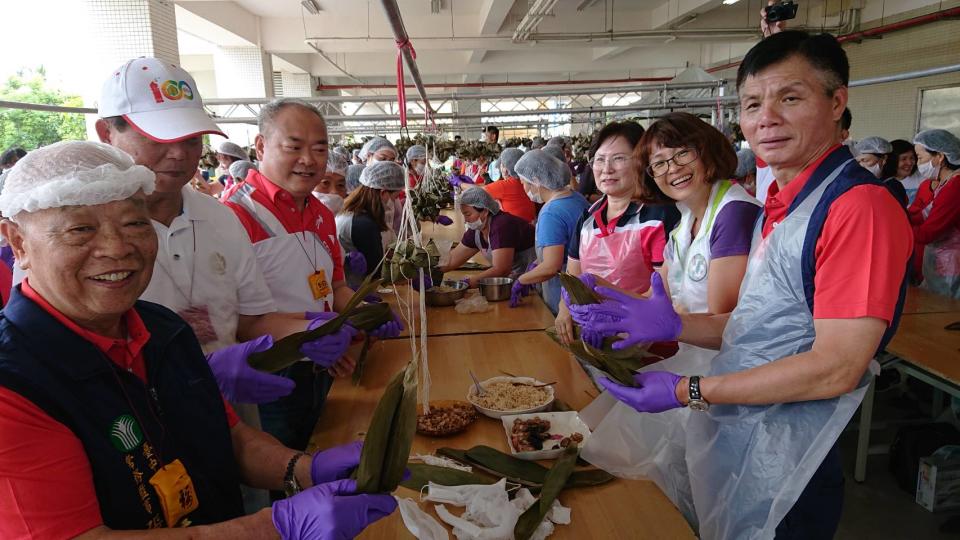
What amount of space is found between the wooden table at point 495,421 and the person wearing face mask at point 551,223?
2.22 ft

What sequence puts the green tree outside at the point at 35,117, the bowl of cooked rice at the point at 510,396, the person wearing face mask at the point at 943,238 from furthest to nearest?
the green tree outside at the point at 35,117 → the person wearing face mask at the point at 943,238 → the bowl of cooked rice at the point at 510,396

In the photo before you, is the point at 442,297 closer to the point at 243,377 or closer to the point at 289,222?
the point at 289,222

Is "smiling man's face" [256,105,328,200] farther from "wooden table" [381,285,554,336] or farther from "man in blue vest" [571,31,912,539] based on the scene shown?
"man in blue vest" [571,31,912,539]

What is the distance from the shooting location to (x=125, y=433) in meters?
1.16

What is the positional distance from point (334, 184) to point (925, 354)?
167 inches

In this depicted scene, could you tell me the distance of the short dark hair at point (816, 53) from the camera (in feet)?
4.86

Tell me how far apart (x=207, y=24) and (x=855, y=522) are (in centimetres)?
1065

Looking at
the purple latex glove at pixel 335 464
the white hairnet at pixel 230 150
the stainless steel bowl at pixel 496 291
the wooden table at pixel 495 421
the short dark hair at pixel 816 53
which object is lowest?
the wooden table at pixel 495 421

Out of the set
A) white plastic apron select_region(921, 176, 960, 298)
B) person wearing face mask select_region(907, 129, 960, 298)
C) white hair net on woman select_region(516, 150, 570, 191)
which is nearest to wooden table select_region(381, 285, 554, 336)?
white hair net on woman select_region(516, 150, 570, 191)

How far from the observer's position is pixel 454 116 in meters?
7.57

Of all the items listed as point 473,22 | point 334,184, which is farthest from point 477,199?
point 473,22

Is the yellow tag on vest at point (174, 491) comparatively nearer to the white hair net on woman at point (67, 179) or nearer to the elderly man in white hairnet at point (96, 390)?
the elderly man in white hairnet at point (96, 390)

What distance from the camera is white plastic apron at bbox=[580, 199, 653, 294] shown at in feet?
9.32

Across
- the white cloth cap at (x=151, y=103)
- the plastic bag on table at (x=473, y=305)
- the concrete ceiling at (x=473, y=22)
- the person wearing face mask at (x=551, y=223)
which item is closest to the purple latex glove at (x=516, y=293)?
the person wearing face mask at (x=551, y=223)
